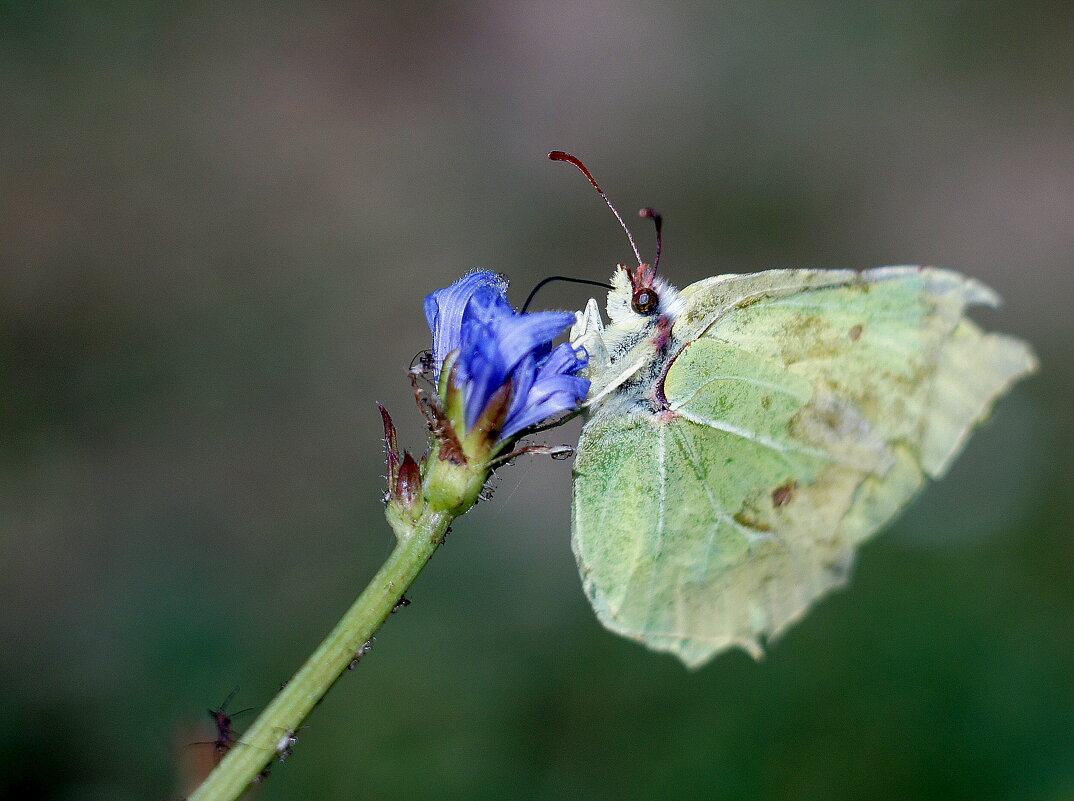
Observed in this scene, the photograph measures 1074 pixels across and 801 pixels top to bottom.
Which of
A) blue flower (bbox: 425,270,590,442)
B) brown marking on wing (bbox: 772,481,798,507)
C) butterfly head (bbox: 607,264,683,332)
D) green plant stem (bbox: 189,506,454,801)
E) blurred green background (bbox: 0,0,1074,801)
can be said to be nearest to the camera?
green plant stem (bbox: 189,506,454,801)

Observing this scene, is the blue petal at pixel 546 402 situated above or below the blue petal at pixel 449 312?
below

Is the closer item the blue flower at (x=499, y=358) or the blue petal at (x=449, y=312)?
the blue flower at (x=499, y=358)

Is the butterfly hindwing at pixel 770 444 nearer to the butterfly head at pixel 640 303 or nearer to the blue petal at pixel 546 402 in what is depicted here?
the butterfly head at pixel 640 303

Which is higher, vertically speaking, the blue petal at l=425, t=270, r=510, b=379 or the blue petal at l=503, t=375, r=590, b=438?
the blue petal at l=425, t=270, r=510, b=379

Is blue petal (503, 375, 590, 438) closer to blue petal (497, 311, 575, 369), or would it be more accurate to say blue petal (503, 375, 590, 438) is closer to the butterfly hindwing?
blue petal (497, 311, 575, 369)

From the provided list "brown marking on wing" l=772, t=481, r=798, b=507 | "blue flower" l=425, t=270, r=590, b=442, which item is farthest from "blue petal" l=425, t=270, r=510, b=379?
"brown marking on wing" l=772, t=481, r=798, b=507

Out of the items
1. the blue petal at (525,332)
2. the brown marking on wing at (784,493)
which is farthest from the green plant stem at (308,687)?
the brown marking on wing at (784,493)
